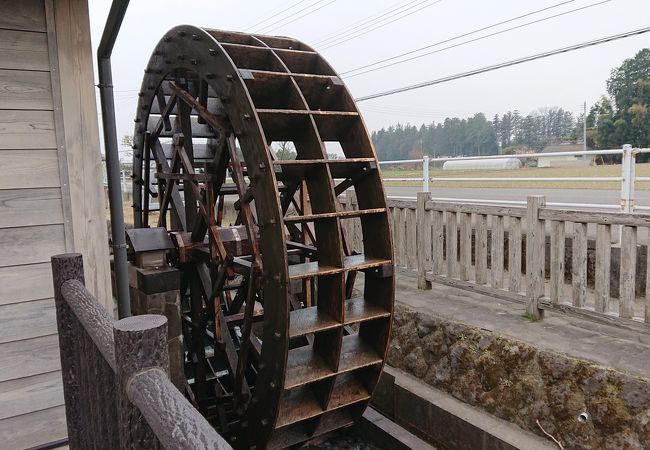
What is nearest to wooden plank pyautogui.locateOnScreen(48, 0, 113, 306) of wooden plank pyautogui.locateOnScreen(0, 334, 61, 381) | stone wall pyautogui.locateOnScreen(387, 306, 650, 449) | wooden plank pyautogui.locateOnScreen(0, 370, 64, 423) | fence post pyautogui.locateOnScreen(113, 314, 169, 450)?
wooden plank pyautogui.locateOnScreen(0, 334, 61, 381)

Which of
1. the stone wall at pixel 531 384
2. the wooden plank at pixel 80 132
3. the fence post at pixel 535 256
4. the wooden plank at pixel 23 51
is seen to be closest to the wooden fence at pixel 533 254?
the fence post at pixel 535 256

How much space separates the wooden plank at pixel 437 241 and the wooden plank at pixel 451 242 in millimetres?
87

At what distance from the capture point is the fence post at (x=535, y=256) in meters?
3.57

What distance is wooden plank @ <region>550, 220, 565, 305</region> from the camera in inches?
136

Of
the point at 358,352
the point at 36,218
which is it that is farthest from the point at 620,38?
the point at 36,218

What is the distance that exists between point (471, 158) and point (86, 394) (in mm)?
4878

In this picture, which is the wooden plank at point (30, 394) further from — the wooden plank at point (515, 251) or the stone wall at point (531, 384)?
the wooden plank at point (515, 251)

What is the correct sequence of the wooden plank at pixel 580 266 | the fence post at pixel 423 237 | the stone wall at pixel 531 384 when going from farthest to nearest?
the fence post at pixel 423 237 → the wooden plank at pixel 580 266 → the stone wall at pixel 531 384

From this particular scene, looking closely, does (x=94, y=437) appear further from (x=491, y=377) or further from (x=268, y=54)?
(x=268, y=54)

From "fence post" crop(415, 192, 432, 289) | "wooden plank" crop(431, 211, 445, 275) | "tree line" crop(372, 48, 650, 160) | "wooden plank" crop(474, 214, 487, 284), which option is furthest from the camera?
"tree line" crop(372, 48, 650, 160)

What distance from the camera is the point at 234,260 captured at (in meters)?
3.60

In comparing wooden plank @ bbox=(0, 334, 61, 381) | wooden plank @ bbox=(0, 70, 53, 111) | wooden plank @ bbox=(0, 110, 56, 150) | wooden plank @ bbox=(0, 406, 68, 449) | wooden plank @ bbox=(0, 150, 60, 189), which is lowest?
wooden plank @ bbox=(0, 406, 68, 449)

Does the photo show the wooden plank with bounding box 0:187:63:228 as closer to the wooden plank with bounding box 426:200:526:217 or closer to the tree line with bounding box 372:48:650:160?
the wooden plank with bounding box 426:200:526:217

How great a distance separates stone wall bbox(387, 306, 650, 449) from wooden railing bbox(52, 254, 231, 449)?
7.95 feet
